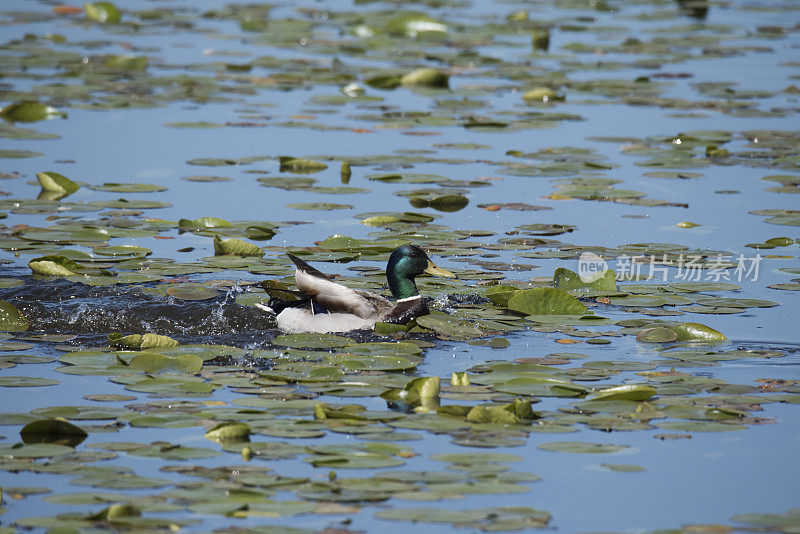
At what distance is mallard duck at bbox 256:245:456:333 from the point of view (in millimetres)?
7578

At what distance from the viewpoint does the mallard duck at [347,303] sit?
7578 mm

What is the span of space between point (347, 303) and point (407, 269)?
20.4 inches

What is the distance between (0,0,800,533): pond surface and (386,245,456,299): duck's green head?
273 mm

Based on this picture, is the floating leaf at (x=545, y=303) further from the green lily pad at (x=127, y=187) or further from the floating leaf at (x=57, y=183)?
the floating leaf at (x=57, y=183)

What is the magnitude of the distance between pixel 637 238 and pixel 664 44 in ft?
33.2

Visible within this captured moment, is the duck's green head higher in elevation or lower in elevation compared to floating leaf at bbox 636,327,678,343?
higher

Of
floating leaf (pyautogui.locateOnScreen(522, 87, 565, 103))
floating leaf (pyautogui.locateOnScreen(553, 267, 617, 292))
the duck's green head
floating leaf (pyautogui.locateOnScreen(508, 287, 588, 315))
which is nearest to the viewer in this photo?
floating leaf (pyautogui.locateOnScreen(508, 287, 588, 315))

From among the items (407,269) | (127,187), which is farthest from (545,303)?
(127,187)

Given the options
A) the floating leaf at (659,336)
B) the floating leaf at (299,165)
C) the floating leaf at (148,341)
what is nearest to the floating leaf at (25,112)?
the floating leaf at (299,165)

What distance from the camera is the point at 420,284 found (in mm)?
8531

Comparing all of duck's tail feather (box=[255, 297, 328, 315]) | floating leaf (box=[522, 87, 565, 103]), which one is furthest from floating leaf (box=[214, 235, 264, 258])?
floating leaf (box=[522, 87, 565, 103])

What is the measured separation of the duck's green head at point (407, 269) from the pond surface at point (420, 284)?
0.90 ft

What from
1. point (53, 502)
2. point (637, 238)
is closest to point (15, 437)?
point (53, 502)

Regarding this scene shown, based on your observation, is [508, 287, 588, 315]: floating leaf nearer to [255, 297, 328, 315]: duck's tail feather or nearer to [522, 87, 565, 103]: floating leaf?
[255, 297, 328, 315]: duck's tail feather
